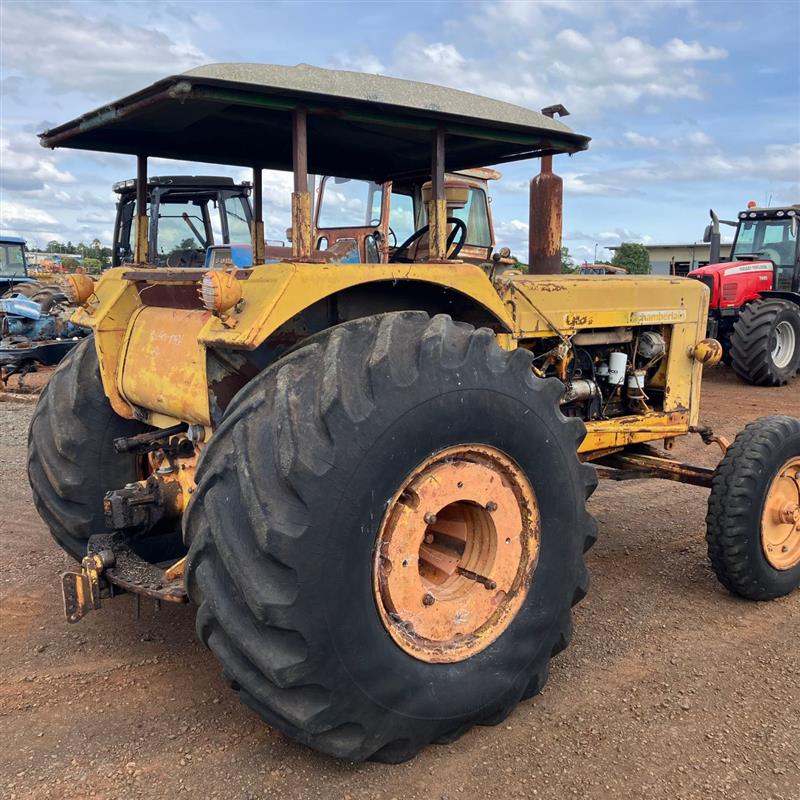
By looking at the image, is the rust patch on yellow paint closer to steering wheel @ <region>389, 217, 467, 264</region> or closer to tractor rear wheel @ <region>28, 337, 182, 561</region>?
tractor rear wheel @ <region>28, 337, 182, 561</region>

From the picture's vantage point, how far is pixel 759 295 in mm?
13453

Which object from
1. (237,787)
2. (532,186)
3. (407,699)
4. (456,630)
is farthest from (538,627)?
(532,186)

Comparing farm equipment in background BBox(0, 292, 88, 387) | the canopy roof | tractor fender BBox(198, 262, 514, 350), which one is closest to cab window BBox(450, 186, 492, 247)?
→ the canopy roof

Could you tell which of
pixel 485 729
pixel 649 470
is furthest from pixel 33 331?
pixel 485 729

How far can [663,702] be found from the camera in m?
3.17

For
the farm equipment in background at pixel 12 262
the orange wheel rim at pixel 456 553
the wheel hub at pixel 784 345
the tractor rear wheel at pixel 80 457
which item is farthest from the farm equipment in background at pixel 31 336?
the wheel hub at pixel 784 345

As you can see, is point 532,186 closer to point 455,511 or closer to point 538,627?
point 455,511

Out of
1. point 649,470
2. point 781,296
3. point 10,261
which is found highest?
point 10,261

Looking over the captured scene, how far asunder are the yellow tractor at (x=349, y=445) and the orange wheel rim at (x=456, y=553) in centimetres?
1

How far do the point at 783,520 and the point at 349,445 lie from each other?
2.88m

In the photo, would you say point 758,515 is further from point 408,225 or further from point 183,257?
point 183,257

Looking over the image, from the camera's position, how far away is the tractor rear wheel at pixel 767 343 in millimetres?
12250

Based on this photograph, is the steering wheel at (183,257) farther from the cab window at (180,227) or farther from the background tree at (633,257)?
the background tree at (633,257)

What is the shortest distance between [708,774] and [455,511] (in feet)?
4.12
